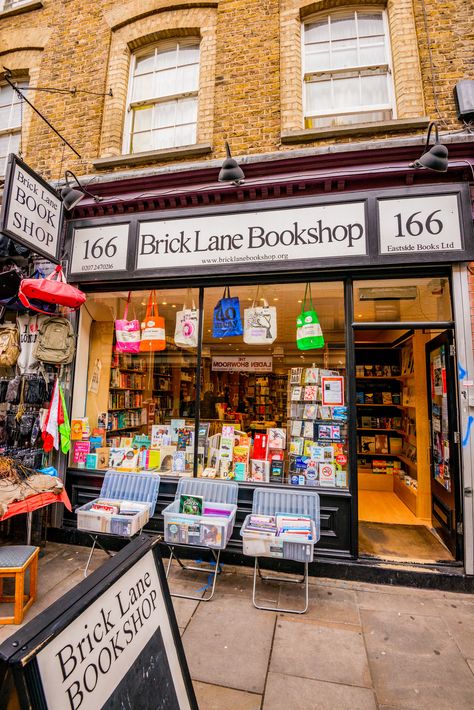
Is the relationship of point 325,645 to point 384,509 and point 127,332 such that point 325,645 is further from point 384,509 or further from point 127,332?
point 127,332

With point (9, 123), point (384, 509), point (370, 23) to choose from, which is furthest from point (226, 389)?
point (9, 123)

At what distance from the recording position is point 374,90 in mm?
5566

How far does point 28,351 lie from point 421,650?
19.8 ft

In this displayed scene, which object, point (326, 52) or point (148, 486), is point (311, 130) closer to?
point (326, 52)

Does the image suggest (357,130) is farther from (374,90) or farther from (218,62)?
(218,62)

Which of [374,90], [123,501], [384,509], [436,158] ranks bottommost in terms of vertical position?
[384,509]

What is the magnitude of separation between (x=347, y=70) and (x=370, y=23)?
911 mm

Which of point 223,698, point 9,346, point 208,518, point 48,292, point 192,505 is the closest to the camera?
point 223,698

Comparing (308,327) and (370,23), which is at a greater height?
(370,23)

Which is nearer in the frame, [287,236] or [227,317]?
[287,236]

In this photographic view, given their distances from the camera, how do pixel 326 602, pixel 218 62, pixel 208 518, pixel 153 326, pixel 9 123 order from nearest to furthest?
pixel 326 602, pixel 208 518, pixel 153 326, pixel 218 62, pixel 9 123

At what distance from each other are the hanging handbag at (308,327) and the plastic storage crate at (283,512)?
6.61ft

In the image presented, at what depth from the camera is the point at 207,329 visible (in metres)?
5.57

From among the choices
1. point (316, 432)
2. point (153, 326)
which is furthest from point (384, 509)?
point (153, 326)
